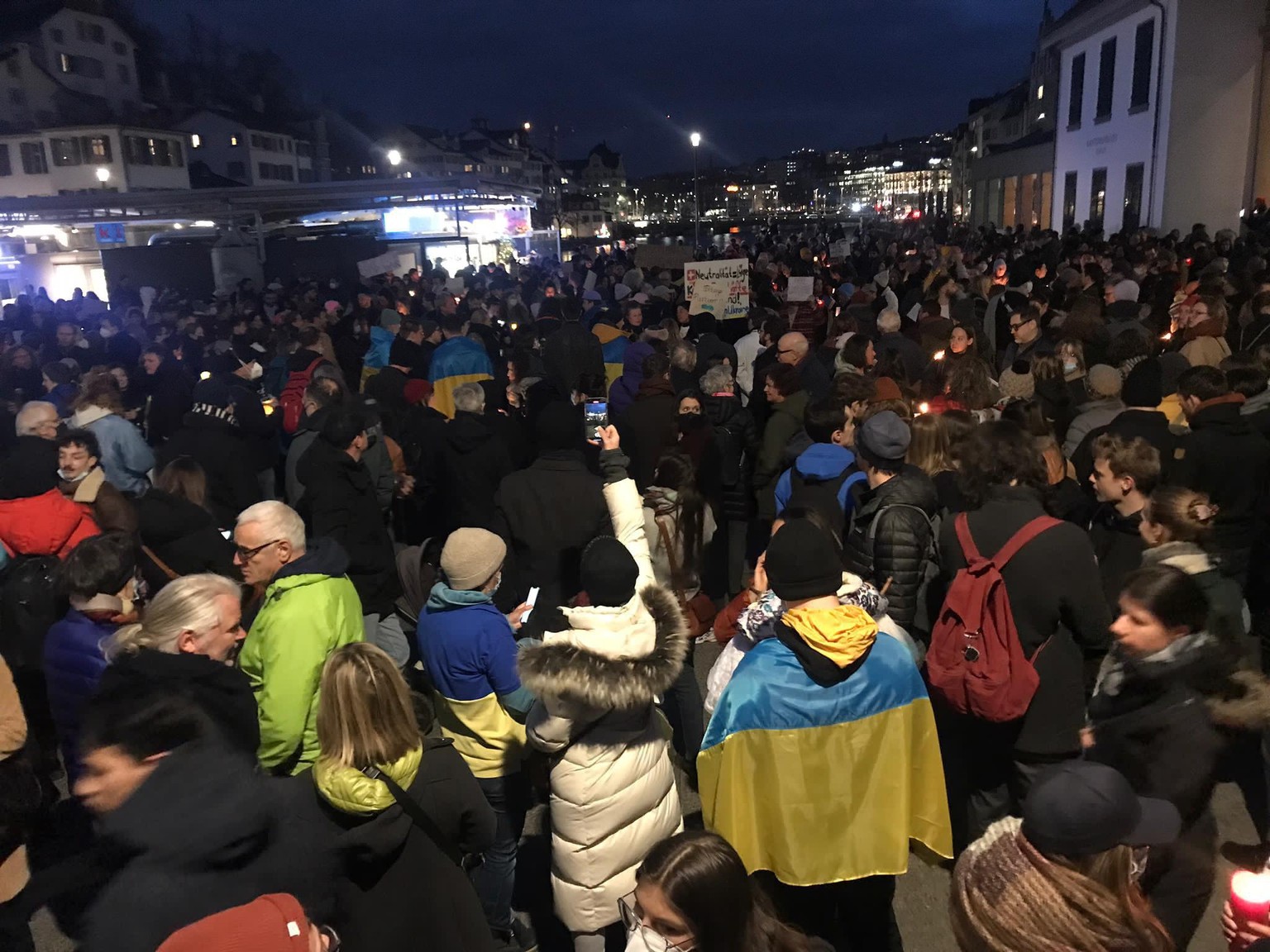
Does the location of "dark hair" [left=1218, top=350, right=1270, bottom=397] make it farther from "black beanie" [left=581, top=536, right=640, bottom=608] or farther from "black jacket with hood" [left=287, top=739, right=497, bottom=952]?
"black jacket with hood" [left=287, top=739, right=497, bottom=952]

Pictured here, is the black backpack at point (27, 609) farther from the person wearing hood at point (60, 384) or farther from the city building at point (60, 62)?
the city building at point (60, 62)

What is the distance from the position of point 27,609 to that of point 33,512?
0.60m

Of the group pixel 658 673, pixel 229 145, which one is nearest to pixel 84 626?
pixel 658 673

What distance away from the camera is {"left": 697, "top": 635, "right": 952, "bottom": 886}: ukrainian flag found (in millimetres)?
2924

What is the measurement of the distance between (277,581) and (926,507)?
2.72 meters

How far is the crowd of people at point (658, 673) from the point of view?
2480 millimetres

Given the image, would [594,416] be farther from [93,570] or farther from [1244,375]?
[1244,375]

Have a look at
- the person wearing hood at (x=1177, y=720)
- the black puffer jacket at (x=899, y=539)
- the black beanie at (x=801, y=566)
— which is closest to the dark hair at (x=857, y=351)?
the black puffer jacket at (x=899, y=539)

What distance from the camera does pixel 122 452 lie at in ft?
21.8

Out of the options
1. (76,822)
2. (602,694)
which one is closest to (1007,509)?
(602,694)

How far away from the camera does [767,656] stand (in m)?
2.96

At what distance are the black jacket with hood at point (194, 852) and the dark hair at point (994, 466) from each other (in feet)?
9.48

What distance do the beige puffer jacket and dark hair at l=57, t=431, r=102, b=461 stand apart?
3.78 m

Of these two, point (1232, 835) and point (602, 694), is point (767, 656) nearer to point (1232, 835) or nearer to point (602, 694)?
point (602, 694)
